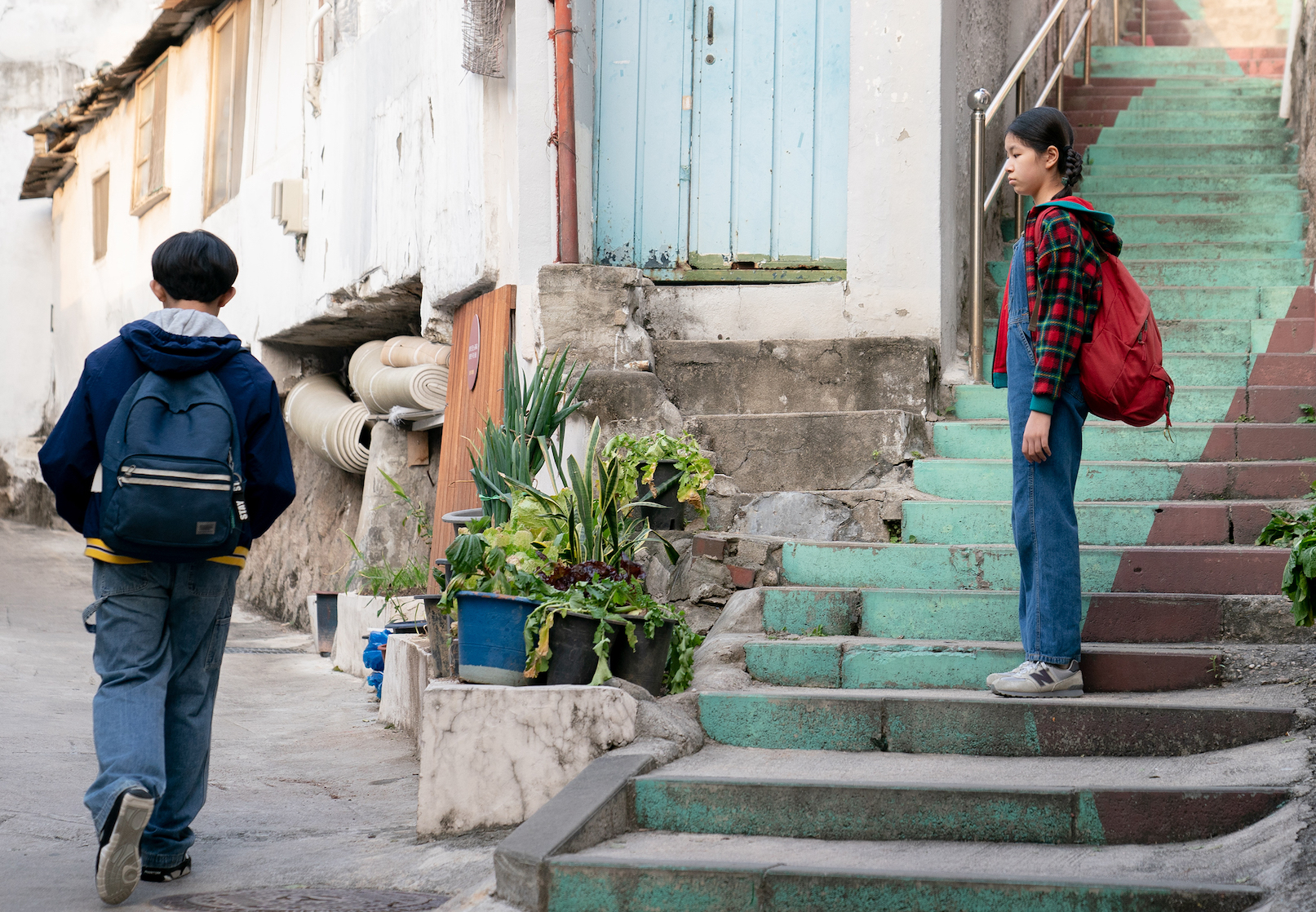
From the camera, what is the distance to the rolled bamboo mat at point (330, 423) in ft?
31.0

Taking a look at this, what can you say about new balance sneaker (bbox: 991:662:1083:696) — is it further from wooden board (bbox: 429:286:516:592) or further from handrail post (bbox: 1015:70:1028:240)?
handrail post (bbox: 1015:70:1028:240)

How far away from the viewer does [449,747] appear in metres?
3.43

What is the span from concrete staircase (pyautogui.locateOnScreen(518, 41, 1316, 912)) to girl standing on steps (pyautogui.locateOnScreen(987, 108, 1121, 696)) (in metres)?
0.18

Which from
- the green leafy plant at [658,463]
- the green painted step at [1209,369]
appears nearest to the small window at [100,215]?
the green leafy plant at [658,463]

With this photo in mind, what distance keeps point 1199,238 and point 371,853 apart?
5555 millimetres

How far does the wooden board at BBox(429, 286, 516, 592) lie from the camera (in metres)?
6.50

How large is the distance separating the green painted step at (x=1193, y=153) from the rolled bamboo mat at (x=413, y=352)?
14.2ft

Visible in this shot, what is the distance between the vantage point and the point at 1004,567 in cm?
419

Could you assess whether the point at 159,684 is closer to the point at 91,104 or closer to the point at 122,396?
the point at 122,396

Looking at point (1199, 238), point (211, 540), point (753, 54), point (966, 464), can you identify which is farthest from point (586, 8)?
point (211, 540)

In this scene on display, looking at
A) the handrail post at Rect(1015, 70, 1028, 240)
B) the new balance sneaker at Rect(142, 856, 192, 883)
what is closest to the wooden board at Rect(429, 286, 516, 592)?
the handrail post at Rect(1015, 70, 1028, 240)

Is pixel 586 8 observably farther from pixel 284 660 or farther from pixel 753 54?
pixel 284 660

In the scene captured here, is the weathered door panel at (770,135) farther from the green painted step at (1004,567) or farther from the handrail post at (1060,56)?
the handrail post at (1060,56)

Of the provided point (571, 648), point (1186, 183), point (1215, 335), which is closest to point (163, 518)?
point (571, 648)
